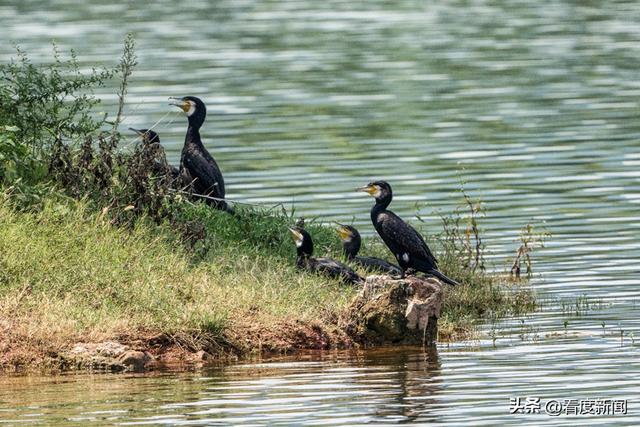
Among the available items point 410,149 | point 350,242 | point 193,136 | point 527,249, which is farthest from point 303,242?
point 410,149

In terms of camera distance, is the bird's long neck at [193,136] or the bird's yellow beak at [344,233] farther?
the bird's long neck at [193,136]

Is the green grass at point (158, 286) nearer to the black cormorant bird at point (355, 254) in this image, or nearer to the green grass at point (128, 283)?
the green grass at point (128, 283)

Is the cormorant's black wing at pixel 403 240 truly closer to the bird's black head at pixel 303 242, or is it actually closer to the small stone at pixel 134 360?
the bird's black head at pixel 303 242

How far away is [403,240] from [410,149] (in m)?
9.92

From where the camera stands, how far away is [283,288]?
13859 mm

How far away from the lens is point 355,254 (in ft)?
52.8

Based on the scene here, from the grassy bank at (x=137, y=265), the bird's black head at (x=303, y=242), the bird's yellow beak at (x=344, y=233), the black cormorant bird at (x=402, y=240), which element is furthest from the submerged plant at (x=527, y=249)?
the bird's black head at (x=303, y=242)

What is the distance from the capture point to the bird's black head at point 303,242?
1522 centimetres

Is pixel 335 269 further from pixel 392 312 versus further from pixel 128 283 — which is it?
pixel 128 283

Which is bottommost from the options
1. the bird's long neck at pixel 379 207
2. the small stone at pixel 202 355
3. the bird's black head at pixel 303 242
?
the small stone at pixel 202 355

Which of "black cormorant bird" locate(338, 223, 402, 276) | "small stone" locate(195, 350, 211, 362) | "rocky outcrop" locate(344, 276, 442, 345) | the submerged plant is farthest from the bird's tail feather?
"small stone" locate(195, 350, 211, 362)

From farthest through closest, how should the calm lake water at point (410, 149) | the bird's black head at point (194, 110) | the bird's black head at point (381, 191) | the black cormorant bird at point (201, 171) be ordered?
the bird's black head at point (194, 110) < the black cormorant bird at point (201, 171) < the bird's black head at point (381, 191) < the calm lake water at point (410, 149)

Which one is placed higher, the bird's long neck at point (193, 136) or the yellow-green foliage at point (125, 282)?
the bird's long neck at point (193, 136)

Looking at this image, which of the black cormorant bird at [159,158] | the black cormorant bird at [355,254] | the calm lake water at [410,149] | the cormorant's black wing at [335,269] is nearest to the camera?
the calm lake water at [410,149]
